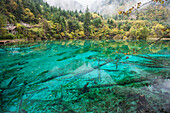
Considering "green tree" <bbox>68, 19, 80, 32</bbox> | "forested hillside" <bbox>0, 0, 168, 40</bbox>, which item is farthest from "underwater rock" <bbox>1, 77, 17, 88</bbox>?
"green tree" <bbox>68, 19, 80, 32</bbox>

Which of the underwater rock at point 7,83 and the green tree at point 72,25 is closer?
the underwater rock at point 7,83

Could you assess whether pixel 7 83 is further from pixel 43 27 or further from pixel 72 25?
pixel 72 25

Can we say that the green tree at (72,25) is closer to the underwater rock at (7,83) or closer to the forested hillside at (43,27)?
the forested hillside at (43,27)

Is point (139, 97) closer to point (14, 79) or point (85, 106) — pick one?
point (85, 106)

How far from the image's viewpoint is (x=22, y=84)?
13.1 ft

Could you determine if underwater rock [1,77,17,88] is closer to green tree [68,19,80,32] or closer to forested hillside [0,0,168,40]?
forested hillside [0,0,168,40]

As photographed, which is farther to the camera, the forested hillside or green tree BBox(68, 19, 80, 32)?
green tree BBox(68, 19, 80, 32)

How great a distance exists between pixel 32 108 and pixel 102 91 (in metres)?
2.56

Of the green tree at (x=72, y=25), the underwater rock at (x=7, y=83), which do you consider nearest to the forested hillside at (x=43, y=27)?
the green tree at (x=72, y=25)

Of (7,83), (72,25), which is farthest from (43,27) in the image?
(7,83)

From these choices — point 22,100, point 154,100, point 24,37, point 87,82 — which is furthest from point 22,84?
point 24,37

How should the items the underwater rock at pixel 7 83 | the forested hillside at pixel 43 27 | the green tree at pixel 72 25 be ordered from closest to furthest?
the underwater rock at pixel 7 83
the forested hillside at pixel 43 27
the green tree at pixel 72 25

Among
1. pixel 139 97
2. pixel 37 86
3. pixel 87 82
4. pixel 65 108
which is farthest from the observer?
pixel 87 82

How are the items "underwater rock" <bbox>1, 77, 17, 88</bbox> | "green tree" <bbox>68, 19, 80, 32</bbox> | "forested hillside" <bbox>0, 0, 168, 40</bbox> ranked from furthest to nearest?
"green tree" <bbox>68, 19, 80, 32</bbox>
"forested hillside" <bbox>0, 0, 168, 40</bbox>
"underwater rock" <bbox>1, 77, 17, 88</bbox>
